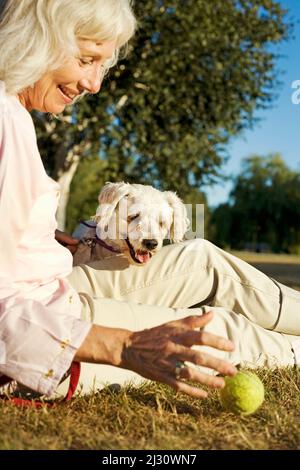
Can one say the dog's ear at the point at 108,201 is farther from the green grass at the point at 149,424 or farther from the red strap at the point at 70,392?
the red strap at the point at 70,392

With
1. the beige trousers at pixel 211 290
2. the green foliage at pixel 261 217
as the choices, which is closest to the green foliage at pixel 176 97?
the beige trousers at pixel 211 290

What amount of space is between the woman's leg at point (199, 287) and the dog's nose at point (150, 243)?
1031 mm

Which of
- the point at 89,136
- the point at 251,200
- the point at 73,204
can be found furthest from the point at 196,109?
the point at 251,200

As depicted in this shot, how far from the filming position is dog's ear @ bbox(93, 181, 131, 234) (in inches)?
A: 190

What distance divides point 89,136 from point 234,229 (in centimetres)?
3008

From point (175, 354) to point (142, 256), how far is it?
78.3 inches

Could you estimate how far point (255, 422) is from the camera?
2.40 meters

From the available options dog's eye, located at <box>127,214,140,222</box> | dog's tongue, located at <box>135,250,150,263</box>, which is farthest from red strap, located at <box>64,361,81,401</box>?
dog's eye, located at <box>127,214,140,222</box>

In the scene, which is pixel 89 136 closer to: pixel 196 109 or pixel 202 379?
pixel 196 109

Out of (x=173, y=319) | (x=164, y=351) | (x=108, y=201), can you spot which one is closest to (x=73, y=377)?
(x=164, y=351)

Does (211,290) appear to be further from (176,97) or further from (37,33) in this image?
(176,97)

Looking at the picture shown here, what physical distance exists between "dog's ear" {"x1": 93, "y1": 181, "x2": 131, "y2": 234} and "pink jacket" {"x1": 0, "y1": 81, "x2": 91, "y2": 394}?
2135 millimetres

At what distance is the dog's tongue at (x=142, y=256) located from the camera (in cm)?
384

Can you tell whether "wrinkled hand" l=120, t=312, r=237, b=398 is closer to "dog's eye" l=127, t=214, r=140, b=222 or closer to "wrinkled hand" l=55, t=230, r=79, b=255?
"wrinkled hand" l=55, t=230, r=79, b=255
